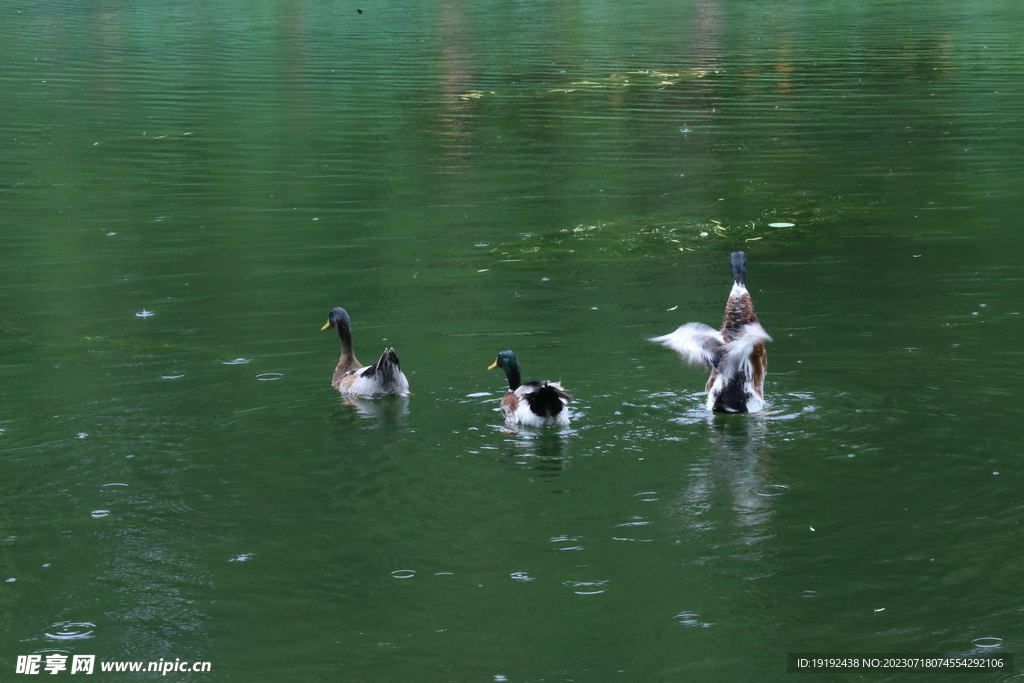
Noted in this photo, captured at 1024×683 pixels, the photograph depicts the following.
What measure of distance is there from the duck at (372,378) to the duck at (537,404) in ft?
2.84

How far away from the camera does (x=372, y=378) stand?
9.68 m

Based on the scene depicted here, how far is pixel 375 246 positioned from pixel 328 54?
1954 cm

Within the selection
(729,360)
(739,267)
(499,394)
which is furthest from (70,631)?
(739,267)

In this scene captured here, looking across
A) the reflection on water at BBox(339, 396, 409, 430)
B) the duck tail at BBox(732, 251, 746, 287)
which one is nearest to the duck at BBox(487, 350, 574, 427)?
the reflection on water at BBox(339, 396, 409, 430)

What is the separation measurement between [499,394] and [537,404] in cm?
106

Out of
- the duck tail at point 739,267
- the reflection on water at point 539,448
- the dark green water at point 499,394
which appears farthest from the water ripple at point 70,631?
the duck tail at point 739,267

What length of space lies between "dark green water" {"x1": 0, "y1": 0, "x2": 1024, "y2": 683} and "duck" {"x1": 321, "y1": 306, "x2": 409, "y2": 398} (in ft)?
0.64

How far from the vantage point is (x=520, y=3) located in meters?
49.5

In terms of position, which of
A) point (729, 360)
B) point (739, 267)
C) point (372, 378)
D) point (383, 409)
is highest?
point (739, 267)

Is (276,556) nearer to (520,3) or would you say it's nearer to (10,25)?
(10,25)

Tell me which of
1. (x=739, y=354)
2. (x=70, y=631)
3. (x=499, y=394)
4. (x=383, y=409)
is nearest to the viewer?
(x=70, y=631)

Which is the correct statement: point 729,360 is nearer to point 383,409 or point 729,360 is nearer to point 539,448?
point 539,448

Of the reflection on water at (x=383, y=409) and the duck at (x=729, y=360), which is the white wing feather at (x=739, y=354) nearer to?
the duck at (x=729, y=360)

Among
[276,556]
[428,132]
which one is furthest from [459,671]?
[428,132]
